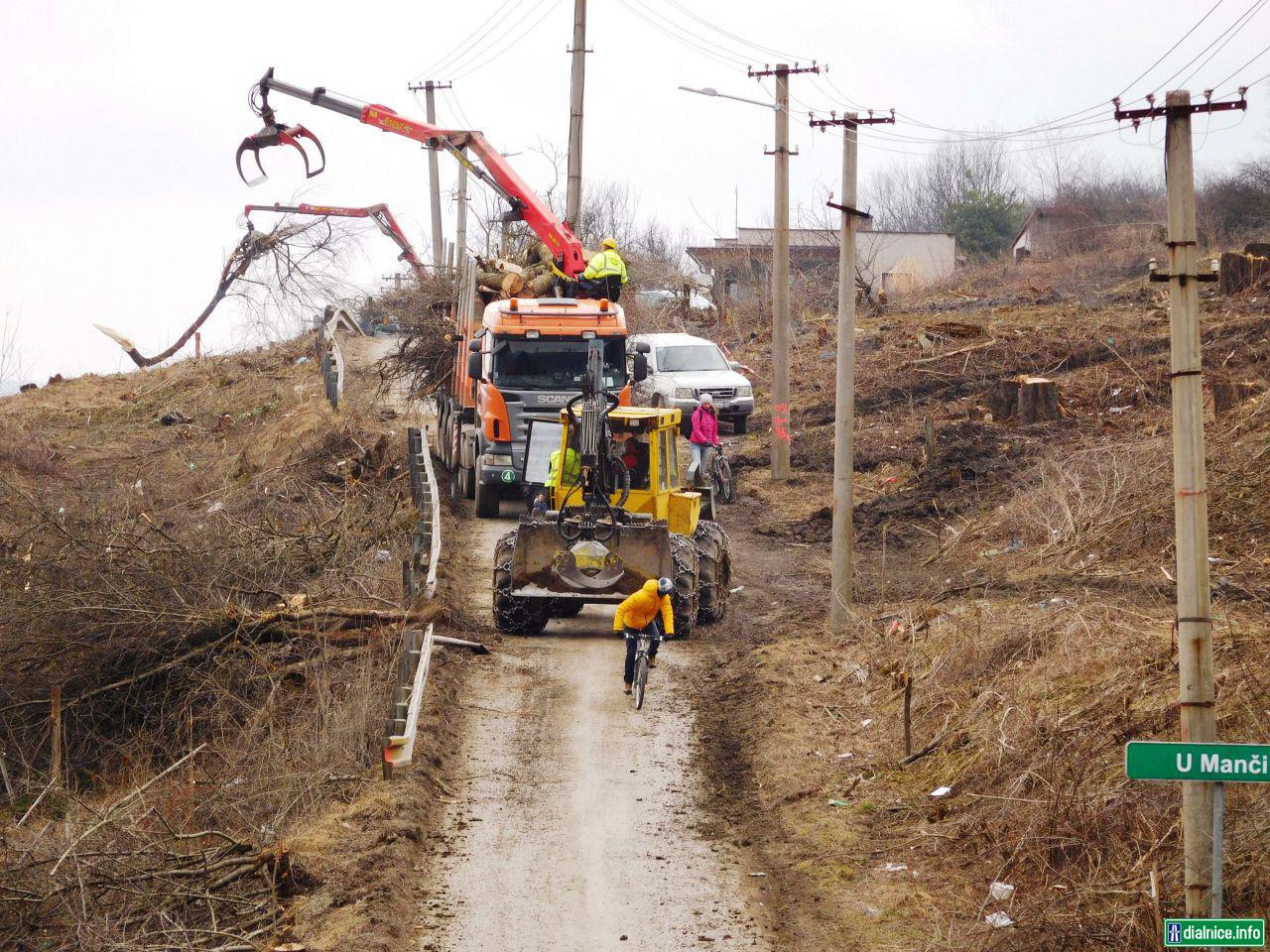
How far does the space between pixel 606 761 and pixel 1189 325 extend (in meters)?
6.27

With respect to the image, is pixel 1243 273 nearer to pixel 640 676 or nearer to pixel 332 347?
pixel 332 347

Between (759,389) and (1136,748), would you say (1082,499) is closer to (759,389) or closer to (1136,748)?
(1136,748)

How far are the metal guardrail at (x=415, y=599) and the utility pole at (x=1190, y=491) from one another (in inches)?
232

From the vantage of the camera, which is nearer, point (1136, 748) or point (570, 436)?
point (1136, 748)

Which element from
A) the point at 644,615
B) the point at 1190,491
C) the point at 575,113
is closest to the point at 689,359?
the point at 575,113

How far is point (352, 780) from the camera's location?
11.0m

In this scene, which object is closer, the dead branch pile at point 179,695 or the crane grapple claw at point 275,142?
the dead branch pile at point 179,695

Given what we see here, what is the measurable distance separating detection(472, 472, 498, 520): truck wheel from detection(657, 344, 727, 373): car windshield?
8244mm

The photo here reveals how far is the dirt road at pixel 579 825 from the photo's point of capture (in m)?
8.63

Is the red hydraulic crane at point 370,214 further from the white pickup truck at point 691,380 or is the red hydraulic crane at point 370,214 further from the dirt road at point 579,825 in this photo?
the dirt road at point 579,825

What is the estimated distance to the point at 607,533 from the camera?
1455 cm

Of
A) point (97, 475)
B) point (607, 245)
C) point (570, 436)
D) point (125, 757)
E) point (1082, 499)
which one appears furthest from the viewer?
point (97, 475)

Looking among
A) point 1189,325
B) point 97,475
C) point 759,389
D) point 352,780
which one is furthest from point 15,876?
point 759,389

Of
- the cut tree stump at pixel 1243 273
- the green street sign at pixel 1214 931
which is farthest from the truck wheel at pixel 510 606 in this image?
the cut tree stump at pixel 1243 273
